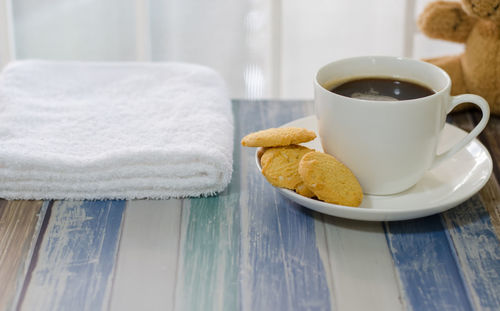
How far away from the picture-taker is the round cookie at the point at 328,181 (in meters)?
0.62

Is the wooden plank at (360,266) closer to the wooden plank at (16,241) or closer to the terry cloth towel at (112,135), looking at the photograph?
the terry cloth towel at (112,135)

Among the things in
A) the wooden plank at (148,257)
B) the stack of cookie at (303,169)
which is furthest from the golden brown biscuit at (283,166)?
the wooden plank at (148,257)

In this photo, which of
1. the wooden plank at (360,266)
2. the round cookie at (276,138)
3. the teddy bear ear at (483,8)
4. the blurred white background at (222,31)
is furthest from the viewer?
the blurred white background at (222,31)

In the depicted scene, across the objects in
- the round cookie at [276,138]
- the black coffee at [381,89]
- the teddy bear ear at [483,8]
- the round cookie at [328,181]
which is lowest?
the round cookie at [328,181]

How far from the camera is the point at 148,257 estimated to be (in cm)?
61

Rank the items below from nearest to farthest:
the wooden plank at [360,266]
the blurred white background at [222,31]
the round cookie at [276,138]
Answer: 1. the wooden plank at [360,266]
2. the round cookie at [276,138]
3. the blurred white background at [222,31]

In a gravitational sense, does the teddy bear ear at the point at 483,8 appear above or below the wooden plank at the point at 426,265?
above

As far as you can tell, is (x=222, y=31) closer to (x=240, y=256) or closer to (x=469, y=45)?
(x=469, y=45)

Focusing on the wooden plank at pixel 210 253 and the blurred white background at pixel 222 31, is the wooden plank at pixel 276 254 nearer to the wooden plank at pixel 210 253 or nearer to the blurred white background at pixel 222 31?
the wooden plank at pixel 210 253

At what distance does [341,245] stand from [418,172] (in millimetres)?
131

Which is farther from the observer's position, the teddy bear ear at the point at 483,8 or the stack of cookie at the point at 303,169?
the teddy bear ear at the point at 483,8

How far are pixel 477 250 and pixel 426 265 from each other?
66mm

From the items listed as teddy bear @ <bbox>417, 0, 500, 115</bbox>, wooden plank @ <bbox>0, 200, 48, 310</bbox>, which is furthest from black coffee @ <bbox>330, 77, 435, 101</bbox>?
wooden plank @ <bbox>0, 200, 48, 310</bbox>

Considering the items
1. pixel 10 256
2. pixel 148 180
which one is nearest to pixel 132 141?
pixel 148 180
